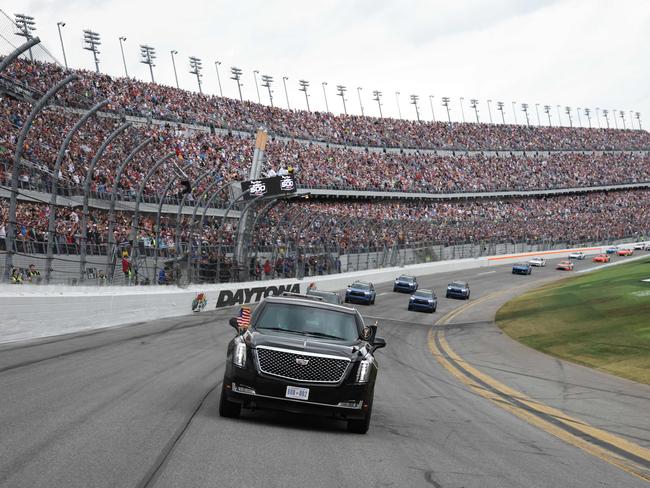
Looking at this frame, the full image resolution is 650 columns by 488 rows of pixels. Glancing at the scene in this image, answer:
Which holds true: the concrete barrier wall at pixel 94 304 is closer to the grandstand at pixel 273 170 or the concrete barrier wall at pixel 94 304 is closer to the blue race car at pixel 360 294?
the grandstand at pixel 273 170

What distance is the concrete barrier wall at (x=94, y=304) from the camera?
18.1m

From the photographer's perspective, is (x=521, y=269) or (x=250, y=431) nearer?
(x=250, y=431)

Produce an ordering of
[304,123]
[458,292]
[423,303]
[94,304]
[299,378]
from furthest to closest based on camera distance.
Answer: [304,123]
[458,292]
[423,303]
[94,304]
[299,378]

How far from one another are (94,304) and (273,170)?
4050cm

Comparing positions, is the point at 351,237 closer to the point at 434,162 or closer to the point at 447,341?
the point at 447,341

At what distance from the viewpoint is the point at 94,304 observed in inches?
883

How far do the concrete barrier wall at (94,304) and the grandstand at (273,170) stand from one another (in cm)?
59

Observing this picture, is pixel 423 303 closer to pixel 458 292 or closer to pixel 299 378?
pixel 458 292

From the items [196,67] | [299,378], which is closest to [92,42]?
[196,67]

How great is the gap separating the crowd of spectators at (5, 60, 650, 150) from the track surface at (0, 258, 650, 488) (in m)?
19.0

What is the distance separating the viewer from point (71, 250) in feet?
68.2

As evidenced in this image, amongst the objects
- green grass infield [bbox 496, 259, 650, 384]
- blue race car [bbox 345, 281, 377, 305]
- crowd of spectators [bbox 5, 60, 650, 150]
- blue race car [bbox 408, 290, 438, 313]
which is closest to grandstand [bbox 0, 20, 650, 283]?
crowd of spectators [bbox 5, 60, 650, 150]

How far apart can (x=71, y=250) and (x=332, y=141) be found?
6228cm

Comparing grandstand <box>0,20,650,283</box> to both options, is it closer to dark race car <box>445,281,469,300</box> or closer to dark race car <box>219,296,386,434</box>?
dark race car <box>445,281,469,300</box>
